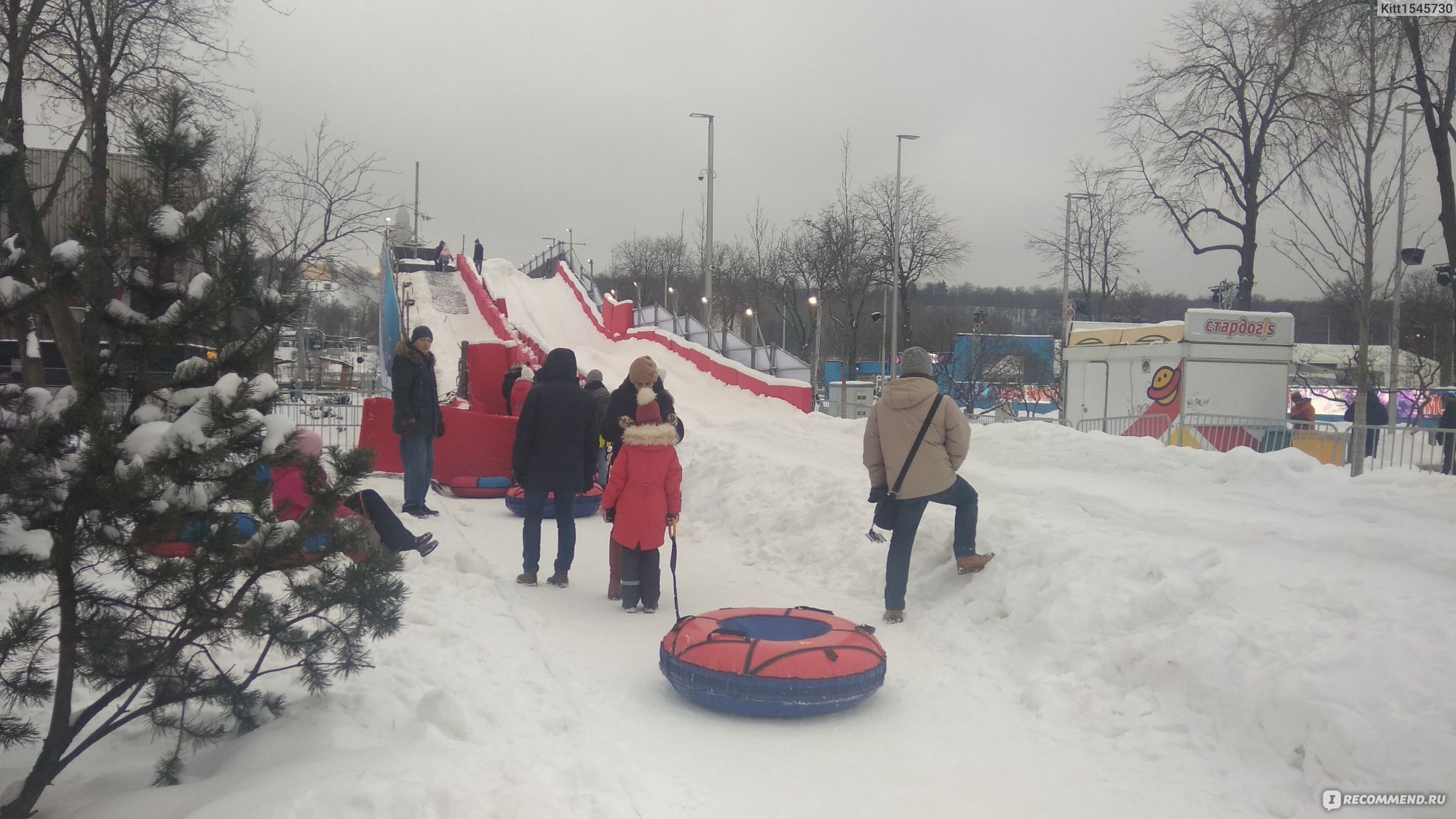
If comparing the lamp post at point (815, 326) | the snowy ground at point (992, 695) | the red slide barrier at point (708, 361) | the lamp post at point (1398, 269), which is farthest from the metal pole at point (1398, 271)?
the lamp post at point (815, 326)

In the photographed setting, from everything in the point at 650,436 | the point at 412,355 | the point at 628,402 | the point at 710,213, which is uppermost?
the point at 710,213

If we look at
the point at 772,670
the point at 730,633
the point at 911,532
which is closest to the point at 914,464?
the point at 911,532

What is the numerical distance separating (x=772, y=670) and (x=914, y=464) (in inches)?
95.6

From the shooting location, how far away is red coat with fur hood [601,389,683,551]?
23.7ft

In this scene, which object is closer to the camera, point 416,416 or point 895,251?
point 416,416

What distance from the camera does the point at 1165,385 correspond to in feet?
60.6

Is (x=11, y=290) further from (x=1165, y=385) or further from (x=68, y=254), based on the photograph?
(x=1165, y=385)

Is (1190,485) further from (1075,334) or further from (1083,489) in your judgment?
(1075,334)

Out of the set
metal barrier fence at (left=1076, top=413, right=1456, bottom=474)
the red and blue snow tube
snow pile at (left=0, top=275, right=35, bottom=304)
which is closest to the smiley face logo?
metal barrier fence at (left=1076, top=413, right=1456, bottom=474)

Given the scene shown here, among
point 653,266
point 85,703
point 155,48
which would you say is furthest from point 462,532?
point 653,266

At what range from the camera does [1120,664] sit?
17.7 feet

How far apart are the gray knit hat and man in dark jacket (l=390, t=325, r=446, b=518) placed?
503cm

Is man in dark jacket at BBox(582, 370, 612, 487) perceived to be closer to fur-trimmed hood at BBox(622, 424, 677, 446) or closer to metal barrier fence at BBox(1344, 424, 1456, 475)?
fur-trimmed hood at BBox(622, 424, 677, 446)

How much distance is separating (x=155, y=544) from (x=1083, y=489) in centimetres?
794
